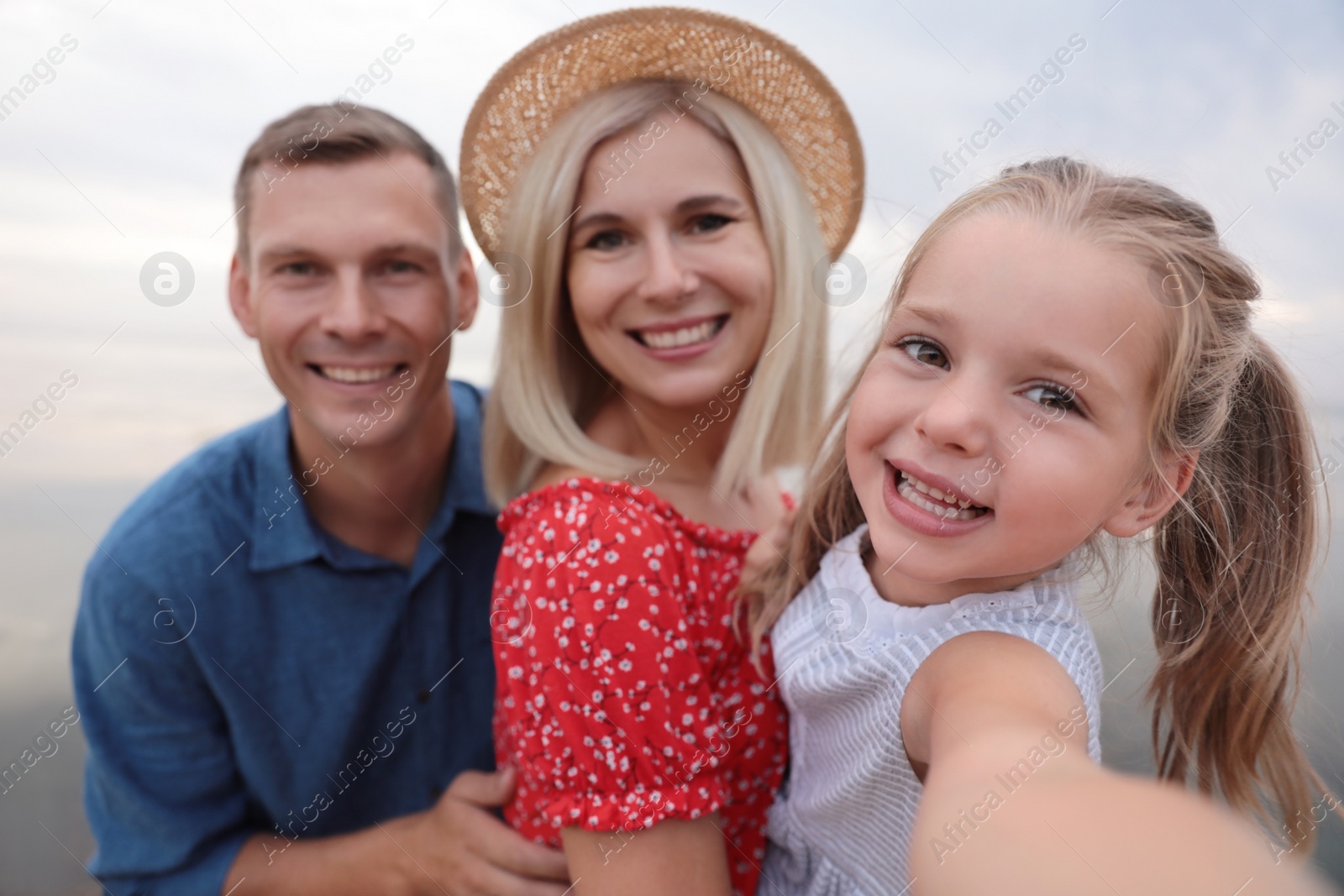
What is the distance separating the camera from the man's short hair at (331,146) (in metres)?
1.80

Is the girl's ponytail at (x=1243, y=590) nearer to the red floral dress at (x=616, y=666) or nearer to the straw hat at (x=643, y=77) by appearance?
the red floral dress at (x=616, y=666)

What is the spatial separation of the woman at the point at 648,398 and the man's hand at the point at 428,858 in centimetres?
5

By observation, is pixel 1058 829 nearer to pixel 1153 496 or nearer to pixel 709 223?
pixel 1153 496

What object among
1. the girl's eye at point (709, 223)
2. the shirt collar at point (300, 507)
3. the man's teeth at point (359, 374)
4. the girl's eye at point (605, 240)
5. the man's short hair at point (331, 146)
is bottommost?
the shirt collar at point (300, 507)

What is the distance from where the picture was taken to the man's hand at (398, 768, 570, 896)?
62.0 inches

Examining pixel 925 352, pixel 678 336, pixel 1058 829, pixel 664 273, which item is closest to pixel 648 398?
pixel 678 336

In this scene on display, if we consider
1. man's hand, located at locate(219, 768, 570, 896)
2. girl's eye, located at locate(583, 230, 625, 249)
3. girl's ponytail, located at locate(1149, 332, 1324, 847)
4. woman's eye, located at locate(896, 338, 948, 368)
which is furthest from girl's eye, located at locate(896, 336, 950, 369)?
man's hand, located at locate(219, 768, 570, 896)

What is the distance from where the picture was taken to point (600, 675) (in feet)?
4.01

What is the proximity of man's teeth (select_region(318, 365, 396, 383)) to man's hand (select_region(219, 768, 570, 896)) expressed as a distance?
31.4 inches

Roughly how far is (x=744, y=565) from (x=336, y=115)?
1198mm

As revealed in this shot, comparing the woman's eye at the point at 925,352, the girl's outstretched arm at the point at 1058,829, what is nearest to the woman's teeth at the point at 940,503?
the woman's eye at the point at 925,352

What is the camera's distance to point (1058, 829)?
618mm

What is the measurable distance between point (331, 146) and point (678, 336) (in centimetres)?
81

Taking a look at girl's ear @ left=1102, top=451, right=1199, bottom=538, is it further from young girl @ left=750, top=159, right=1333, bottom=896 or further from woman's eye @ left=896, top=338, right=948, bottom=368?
woman's eye @ left=896, top=338, right=948, bottom=368
